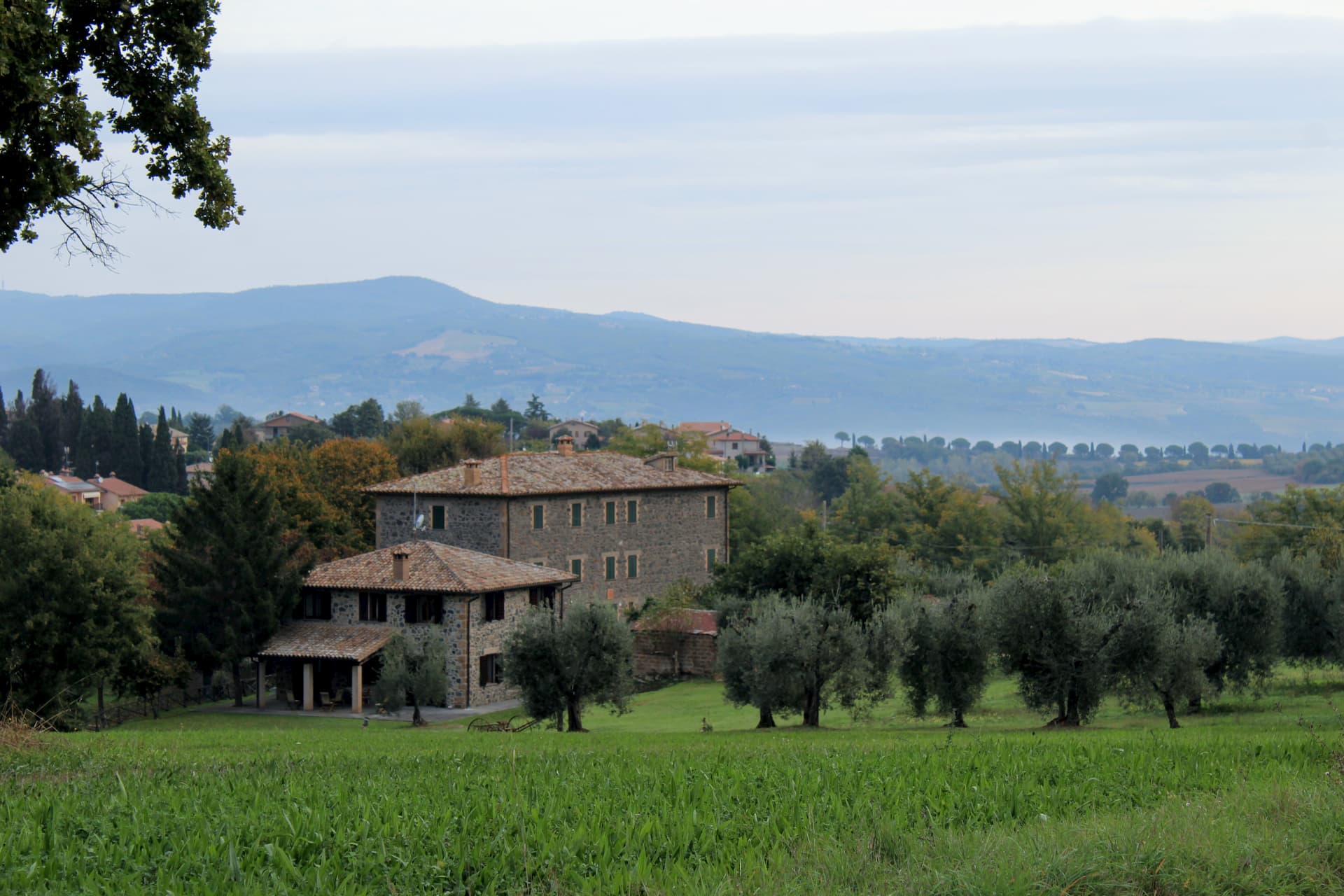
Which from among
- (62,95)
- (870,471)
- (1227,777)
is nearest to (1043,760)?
(1227,777)

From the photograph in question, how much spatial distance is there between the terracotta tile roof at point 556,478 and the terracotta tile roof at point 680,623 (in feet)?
23.1

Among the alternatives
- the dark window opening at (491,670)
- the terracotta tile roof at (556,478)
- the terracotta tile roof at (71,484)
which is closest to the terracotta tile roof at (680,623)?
the terracotta tile roof at (556,478)

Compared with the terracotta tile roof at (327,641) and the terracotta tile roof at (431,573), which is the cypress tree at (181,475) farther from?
the terracotta tile roof at (327,641)

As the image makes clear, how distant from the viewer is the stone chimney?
41.2 meters

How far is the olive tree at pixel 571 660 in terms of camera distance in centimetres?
3012

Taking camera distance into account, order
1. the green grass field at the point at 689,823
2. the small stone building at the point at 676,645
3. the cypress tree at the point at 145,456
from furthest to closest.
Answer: the cypress tree at the point at 145,456 → the small stone building at the point at 676,645 → the green grass field at the point at 689,823

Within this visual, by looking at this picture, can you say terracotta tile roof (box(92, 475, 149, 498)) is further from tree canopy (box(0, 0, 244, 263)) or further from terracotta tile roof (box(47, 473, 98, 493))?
tree canopy (box(0, 0, 244, 263))

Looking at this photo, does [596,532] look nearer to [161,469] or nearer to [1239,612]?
[1239,612]

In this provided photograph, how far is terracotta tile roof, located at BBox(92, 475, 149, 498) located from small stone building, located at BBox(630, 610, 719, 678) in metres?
71.4

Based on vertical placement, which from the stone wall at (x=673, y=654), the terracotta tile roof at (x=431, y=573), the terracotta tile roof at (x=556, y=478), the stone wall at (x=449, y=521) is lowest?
the stone wall at (x=673, y=654)

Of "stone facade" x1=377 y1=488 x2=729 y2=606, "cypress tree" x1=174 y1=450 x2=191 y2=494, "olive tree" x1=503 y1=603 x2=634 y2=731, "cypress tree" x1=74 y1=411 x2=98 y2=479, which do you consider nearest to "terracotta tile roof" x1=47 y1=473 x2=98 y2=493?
"cypress tree" x1=74 y1=411 x2=98 y2=479

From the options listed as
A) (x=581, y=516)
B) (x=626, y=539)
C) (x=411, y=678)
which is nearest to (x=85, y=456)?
(x=626, y=539)

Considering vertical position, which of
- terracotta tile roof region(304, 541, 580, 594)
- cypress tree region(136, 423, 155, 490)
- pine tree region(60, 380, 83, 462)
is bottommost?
terracotta tile roof region(304, 541, 580, 594)

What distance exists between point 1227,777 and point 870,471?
8950 centimetres
